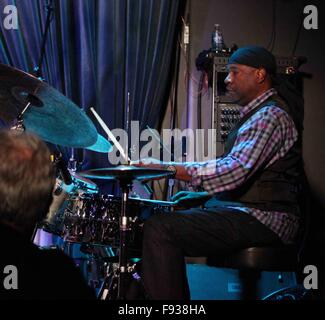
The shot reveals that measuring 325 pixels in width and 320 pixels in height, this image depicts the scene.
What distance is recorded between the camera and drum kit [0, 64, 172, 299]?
217 cm

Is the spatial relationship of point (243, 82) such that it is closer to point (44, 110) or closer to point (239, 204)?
point (239, 204)

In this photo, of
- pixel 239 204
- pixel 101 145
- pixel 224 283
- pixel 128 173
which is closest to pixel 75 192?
pixel 101 145

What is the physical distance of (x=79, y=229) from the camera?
2.35 m

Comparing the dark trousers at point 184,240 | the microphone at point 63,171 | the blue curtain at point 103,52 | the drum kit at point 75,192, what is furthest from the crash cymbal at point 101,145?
the blue curtain at point 103,52

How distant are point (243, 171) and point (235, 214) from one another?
0.66 ft

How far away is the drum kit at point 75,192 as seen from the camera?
217 centimetres

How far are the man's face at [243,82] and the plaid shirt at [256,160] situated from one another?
0.75ft

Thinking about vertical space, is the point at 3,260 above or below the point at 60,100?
below

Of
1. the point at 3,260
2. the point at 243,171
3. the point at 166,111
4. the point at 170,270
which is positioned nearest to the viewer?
the point at 3,260

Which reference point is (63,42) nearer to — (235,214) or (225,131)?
(225,131)

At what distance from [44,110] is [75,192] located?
428 millimetres

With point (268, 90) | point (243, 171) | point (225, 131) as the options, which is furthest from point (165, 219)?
point (225, 131)

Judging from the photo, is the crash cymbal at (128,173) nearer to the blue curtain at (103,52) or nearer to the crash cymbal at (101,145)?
the crash cymbal at (101,145)

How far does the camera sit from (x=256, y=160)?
2.24 meters
